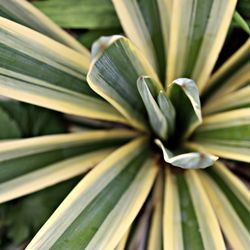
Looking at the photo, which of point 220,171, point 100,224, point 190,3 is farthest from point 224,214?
point 190,3

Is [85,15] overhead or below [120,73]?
overhead

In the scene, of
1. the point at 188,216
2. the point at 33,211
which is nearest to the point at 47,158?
the point at 33,211

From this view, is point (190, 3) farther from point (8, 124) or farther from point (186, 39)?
point (8, 124)

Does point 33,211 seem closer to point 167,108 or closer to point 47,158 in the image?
point 47,158

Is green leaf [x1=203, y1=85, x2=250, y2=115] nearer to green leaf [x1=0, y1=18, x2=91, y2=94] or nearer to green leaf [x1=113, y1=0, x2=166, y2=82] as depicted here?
green leaf [x1=113, y1=0, x2=166, y2=82]

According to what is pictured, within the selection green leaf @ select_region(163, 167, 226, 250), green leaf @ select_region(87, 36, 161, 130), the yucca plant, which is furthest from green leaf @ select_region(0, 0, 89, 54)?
green leaf @ select_region(163, 167, 226, 250)

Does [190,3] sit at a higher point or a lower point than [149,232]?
higher

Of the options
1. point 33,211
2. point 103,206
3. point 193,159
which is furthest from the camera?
point 33,211

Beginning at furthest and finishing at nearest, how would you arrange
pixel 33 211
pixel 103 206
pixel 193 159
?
1. pixel 33 211
2. pixel 103 206
3. pixel 193 159

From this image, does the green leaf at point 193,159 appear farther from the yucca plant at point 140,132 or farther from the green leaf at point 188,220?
the green leaf at point 188,220
